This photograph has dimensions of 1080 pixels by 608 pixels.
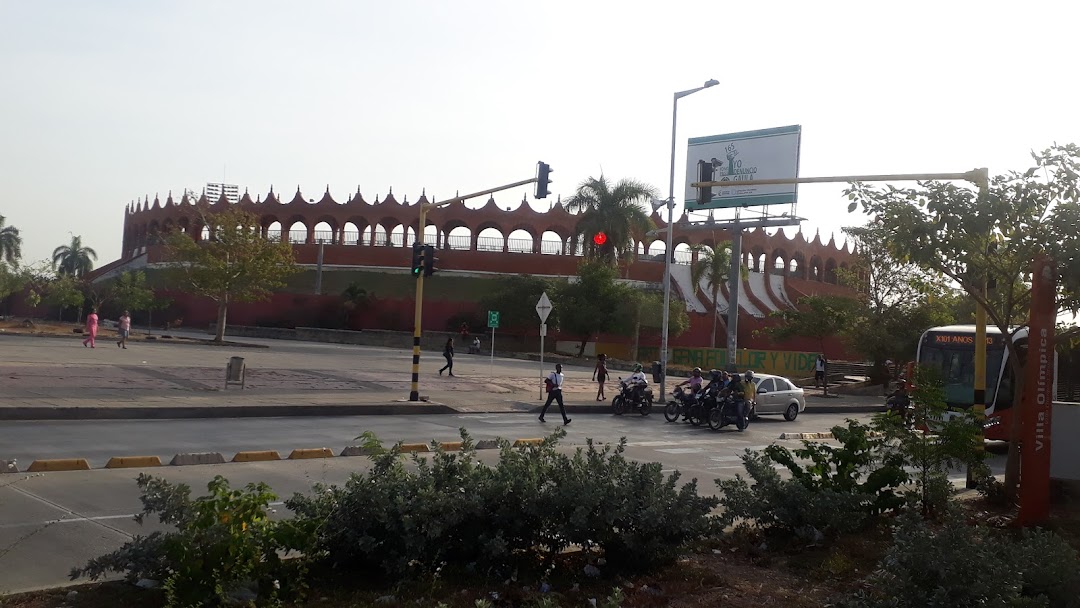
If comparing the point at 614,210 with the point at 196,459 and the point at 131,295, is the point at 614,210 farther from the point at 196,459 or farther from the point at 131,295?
the point at 196,459

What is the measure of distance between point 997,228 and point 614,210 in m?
44.9

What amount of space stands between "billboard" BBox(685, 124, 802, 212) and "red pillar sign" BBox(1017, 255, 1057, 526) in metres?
32.5

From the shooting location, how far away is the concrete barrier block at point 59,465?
11.3m

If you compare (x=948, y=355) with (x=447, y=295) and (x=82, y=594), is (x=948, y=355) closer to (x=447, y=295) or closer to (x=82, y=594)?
(x=82, y=594)

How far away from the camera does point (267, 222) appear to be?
73.4 metres

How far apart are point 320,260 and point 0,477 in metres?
58.6

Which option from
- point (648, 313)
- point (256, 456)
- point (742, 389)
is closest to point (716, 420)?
point (742, 389)

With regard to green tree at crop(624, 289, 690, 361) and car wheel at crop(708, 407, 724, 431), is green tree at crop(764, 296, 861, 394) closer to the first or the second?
green tree at crop(624, 289, 690, 361)

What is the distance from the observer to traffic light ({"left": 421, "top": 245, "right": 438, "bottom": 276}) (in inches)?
951

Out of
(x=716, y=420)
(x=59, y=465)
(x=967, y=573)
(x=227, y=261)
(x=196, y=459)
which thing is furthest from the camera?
(x=227, y=261)

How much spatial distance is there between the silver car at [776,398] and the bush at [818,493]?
18.9m

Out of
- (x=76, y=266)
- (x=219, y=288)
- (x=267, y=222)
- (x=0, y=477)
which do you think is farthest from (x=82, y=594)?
(x=76, y=266)

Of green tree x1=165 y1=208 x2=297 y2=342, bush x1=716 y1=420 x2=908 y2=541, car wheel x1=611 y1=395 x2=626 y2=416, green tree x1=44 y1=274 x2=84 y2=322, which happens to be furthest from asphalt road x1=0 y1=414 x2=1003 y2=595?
green tree x1=44 y1=274 x2=84 y2=322

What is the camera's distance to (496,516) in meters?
6.26
